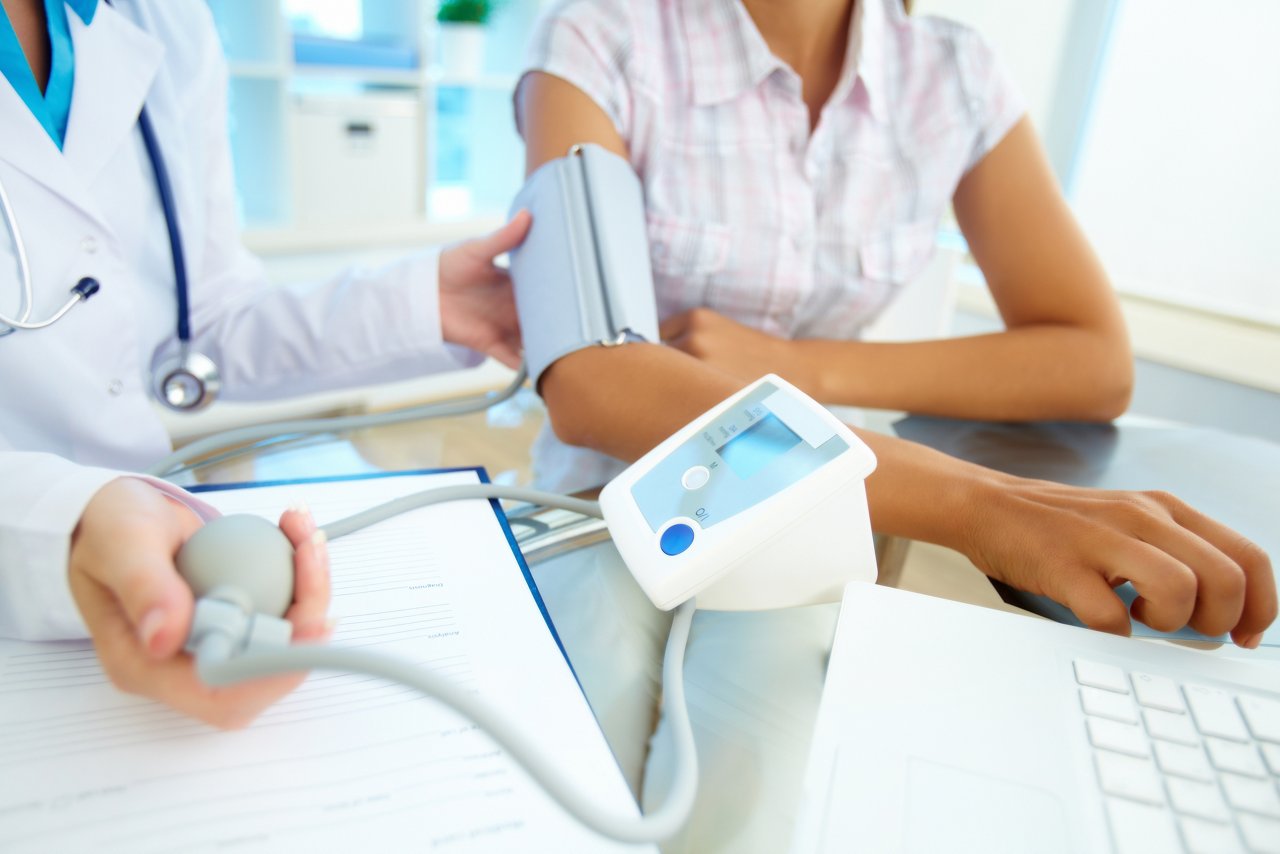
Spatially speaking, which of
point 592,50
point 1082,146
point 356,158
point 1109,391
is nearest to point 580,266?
point 592,50

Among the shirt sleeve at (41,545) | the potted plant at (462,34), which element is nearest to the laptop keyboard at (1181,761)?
the shirt sleeve at (41,545)

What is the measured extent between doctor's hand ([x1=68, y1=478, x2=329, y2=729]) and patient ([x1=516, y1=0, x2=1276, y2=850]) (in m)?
0.29

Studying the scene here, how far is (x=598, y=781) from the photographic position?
0.30 meters

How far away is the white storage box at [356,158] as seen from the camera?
1915 millimetres

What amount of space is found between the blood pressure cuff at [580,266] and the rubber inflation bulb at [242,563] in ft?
1.03

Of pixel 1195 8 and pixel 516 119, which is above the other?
pixel 1195 8

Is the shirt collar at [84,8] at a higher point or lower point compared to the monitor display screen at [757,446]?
higher

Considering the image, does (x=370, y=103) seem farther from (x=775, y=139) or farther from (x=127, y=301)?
(x=127, y=301)

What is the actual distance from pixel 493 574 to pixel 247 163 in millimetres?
1918

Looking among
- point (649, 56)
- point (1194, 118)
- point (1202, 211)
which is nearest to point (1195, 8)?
point (1194, 118)

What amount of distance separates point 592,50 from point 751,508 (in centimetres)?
59

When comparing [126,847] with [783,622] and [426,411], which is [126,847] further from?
[426,411]

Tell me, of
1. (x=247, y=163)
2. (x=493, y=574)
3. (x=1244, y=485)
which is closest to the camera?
(x=493, y=574)

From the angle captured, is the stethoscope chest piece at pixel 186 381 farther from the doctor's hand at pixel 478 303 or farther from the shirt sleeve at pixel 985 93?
the shirt sleeve at pixel 985 93
